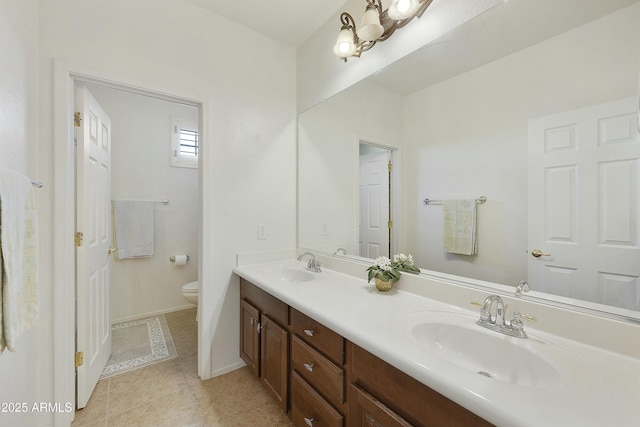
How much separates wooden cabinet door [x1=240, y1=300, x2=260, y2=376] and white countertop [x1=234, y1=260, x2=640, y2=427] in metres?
0.56

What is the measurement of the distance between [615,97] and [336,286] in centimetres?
136

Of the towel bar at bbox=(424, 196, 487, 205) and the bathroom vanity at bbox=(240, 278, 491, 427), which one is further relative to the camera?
the towel bar at bbox=(424, 196, 487, 205)

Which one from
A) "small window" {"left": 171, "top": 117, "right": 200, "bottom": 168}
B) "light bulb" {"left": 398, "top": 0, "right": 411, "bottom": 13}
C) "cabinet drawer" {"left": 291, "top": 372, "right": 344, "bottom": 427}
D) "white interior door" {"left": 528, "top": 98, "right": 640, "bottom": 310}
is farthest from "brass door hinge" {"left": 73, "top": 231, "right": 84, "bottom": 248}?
"white interior door" {"left": 528, "top": 98, "right": 640, "bottom": 310}

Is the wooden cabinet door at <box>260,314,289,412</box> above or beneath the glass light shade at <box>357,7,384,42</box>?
beneath

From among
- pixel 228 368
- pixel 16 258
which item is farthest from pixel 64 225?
pixel 228 368

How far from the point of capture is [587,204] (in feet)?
2.95

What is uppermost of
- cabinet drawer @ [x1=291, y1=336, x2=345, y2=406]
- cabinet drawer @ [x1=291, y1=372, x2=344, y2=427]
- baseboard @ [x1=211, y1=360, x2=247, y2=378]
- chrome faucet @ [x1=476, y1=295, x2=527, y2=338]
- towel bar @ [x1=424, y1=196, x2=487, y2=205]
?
towel bar @ [x1=424, y1=196, x2=487, y2=205]

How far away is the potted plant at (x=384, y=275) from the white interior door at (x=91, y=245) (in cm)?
172

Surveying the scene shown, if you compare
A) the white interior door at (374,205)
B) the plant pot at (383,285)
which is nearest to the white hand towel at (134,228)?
the white interior door at (374,205)

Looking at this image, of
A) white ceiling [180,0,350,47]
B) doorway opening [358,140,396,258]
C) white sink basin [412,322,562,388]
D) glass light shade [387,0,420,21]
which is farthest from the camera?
white ceiling [180,0,350,47]

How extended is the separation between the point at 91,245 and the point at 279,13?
6.65 ft

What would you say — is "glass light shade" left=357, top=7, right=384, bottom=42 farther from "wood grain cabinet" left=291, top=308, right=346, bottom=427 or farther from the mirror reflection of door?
"wood grain cabinet" left=291, top=308, right=346, bottom=427

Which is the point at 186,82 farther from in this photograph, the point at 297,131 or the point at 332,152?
the point at 332,152

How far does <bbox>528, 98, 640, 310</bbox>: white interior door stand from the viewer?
2.74ft
